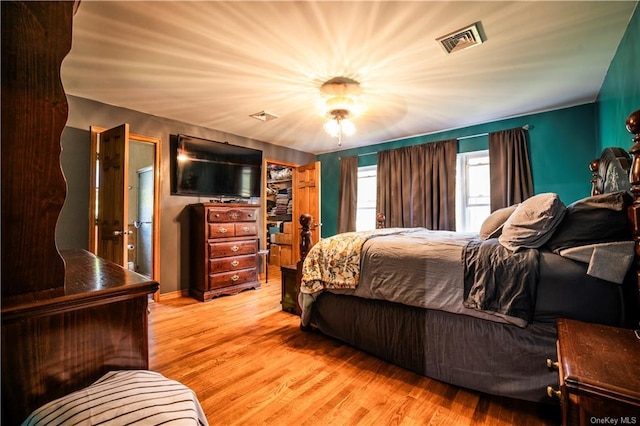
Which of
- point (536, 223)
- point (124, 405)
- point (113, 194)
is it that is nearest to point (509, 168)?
point (536, 223)

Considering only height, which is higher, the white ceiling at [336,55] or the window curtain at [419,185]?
the white ceiling at [336,55]

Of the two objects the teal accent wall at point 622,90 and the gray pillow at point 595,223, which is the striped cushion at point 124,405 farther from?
the teal accent wall at point 622,90

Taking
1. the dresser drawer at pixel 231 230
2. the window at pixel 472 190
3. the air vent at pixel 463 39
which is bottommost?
the dresser drawer at pixel 231 230

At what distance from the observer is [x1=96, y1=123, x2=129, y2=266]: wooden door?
2678 millimetres

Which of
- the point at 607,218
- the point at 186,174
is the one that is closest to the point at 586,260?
the point at 607,218

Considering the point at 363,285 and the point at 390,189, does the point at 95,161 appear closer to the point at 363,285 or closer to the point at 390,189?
the point at 363,285

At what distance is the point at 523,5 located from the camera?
5.39ft

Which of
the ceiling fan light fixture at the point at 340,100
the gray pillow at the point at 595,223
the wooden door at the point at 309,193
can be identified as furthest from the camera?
the wooden door at the point at 309,193

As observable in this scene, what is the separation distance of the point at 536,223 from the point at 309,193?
340cm

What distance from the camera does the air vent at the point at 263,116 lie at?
11.1 feet

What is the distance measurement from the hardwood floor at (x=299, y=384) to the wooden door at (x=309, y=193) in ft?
6.98

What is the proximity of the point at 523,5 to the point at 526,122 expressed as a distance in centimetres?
232

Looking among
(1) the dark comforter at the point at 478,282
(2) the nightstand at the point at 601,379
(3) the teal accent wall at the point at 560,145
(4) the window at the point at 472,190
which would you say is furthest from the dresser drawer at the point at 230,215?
(2) the nightstand at the point at 601,379

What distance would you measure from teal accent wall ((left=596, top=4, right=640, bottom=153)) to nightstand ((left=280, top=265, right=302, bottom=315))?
289 centimetres
